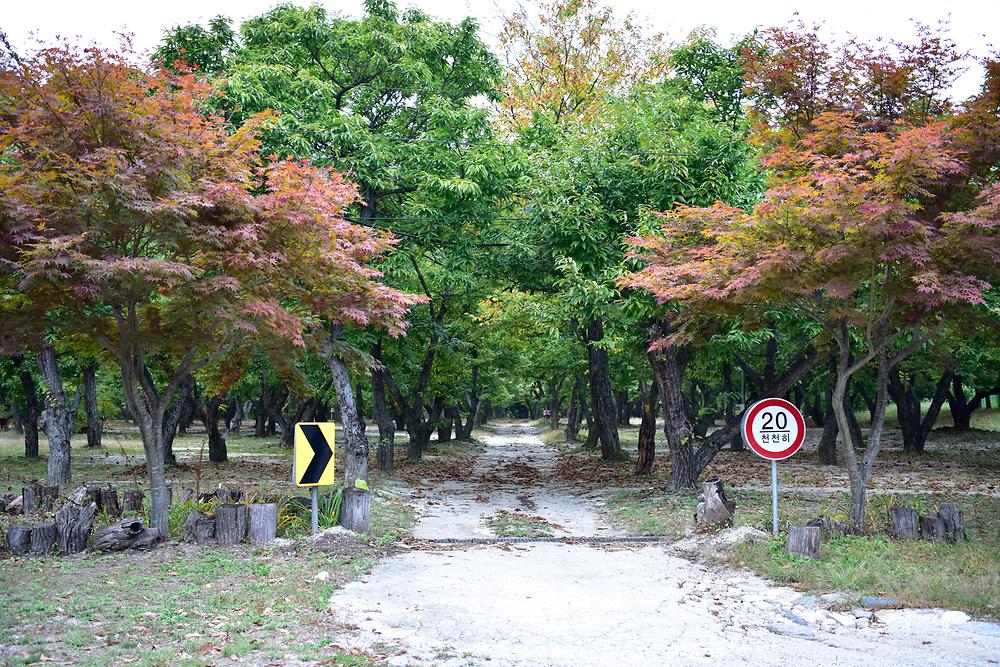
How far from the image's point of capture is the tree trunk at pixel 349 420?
1399 cm

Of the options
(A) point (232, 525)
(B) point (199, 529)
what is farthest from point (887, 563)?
(B) point (199, 529)

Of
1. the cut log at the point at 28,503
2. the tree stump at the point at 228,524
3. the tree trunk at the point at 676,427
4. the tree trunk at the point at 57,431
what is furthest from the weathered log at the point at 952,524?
the tree trunk at the point at 57,431

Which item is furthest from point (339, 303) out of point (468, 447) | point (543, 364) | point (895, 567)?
point (468, 447)

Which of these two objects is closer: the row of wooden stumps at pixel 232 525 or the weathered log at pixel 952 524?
the weathered log at pixel 952 524

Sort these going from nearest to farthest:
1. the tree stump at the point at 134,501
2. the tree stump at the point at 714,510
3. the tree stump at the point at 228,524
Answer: the tree stump at the point at 228,524, the tree stump at the point at 714,510, the tree stump at the point at 134,501

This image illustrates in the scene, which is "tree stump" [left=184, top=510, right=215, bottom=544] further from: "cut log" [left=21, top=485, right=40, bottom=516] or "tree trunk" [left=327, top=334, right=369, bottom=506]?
"tree trunk" [left=327, top=334, right=369, bottom=506]

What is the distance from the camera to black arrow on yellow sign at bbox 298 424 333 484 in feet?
30.3

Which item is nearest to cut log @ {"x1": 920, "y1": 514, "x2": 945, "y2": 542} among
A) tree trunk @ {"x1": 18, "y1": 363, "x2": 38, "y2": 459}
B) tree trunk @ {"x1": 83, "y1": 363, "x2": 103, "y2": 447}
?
tree trunk @ {"x1": 83, "y1": 363, "x2": 103, "y2": 447}

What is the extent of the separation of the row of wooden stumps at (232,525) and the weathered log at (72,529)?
107 cm

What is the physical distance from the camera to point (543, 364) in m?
30.5

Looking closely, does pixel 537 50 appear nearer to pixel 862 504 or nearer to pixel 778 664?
pixel 862 504

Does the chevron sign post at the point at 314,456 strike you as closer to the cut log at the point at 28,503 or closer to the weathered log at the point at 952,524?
the cut log at the point at 28,503

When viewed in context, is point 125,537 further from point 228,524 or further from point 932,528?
point 932,528

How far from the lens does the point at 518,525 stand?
12164 mm
